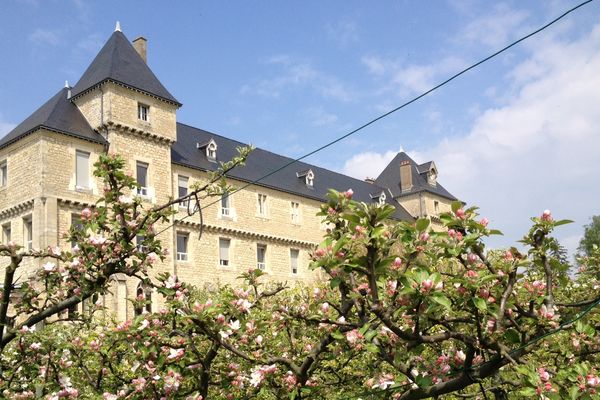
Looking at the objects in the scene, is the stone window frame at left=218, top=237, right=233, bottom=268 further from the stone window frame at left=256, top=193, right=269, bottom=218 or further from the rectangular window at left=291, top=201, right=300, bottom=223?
the rectangular window at left=291, top=201, right=300, bottom=223

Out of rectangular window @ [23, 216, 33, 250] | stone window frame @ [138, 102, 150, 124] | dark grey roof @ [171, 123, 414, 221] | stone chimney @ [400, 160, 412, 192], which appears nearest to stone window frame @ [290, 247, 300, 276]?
dark grey roof @ [171, 123, 414, 221]

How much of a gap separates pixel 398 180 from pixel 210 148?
69.0 ft

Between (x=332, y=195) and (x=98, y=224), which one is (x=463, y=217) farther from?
(x=98, y=224)

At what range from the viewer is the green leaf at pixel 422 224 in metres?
3.59

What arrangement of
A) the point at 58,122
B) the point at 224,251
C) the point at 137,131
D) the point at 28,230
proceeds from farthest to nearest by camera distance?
the point at 224,251, the point at 137,131, the point at 58,122, the point at 28,230

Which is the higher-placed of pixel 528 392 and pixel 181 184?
pixel 181 184

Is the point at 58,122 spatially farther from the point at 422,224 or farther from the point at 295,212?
the point at 422,224

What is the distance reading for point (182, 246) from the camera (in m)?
32.8

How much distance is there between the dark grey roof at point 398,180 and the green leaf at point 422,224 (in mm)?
47180

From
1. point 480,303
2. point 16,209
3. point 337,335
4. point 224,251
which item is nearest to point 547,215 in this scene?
point 480,303

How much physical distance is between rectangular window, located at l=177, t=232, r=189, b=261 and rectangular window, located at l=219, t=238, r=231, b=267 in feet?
6.72

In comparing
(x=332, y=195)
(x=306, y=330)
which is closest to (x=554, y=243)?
(x=332, y=195)

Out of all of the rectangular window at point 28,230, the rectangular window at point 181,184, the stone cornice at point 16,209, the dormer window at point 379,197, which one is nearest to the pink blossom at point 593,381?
the stone cornice at point 16,209

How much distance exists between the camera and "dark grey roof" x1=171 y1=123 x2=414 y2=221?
1353 inches
